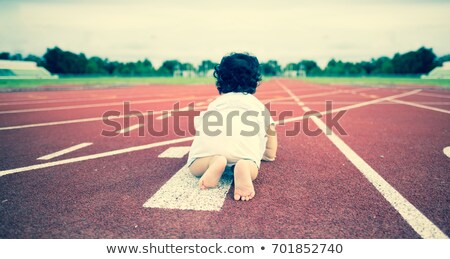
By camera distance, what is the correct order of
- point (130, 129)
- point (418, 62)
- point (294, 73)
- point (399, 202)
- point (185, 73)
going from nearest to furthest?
point (399, 202), point (130, 129), point (418, 62), point (185, 73), point (294, 73)

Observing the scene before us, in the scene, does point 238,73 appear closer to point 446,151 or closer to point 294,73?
point 446,151

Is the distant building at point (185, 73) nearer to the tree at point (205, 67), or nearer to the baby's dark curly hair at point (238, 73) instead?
the tree at point (205, 67)

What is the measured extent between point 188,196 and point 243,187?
1.66ft

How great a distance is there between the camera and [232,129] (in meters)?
2.81

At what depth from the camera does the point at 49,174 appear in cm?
331

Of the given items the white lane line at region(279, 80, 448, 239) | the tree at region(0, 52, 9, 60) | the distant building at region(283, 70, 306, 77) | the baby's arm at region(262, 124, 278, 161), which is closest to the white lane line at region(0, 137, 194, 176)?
the baby's arm at region(262, 124, 278, 161)

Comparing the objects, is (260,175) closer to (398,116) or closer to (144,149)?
(144,149)

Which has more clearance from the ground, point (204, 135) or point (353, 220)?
point (204, 135)

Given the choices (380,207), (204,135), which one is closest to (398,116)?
(380,207)

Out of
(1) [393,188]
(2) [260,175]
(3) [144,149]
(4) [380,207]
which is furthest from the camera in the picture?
(3) [144,149]

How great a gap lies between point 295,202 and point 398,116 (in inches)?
242

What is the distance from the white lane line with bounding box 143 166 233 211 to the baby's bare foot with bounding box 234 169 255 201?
0.15 metres

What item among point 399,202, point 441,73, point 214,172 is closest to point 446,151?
point 399,202

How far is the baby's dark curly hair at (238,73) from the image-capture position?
9.78 feet
